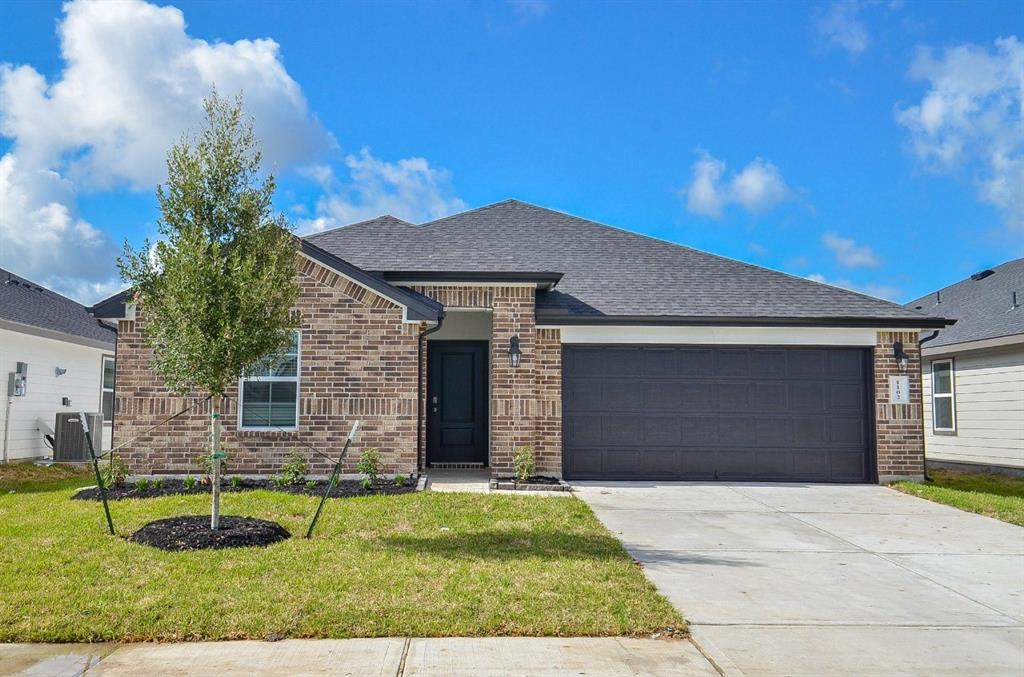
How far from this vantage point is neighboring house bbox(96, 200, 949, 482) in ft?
36.9

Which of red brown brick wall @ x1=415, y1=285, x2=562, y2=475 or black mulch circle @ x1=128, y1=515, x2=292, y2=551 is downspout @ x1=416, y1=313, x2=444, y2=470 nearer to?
red brown brick wall @ x1=415, y1=285, x2=562, y2=475

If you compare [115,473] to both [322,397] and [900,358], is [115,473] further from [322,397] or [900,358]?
[900,358]

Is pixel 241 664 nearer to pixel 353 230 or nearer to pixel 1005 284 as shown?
pixel 353 230

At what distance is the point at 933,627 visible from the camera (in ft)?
17.2

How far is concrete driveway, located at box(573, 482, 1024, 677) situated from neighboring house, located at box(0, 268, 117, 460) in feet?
37.1

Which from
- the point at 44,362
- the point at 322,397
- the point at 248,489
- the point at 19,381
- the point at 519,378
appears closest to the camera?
the point at 248,489

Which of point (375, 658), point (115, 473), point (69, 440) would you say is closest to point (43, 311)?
point (69, 440)

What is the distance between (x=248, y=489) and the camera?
10469 millimetres

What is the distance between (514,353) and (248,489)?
4.45m

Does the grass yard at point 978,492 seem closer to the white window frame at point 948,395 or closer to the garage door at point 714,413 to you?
the garage door at point 714,413

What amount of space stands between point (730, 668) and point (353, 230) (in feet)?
39.7

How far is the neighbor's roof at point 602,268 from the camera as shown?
41.3ft

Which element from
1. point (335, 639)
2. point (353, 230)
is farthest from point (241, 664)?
point (353, 230)

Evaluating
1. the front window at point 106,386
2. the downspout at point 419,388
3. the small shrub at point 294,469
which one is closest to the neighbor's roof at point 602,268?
the downspout at point 419,388
